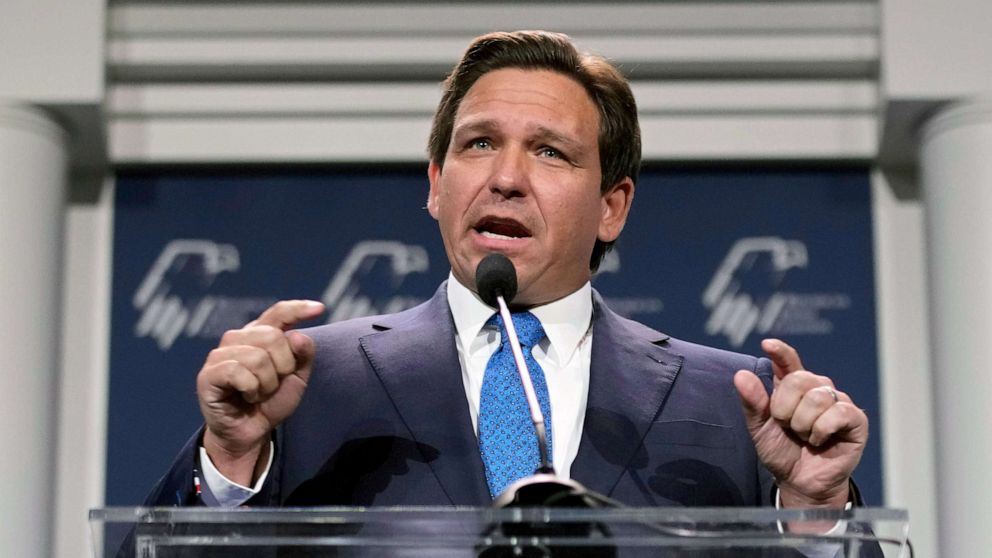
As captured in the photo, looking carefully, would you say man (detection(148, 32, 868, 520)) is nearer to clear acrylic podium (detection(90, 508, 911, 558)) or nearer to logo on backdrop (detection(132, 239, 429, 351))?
clear acrylic podium (detection(90, 508, 911, 558))

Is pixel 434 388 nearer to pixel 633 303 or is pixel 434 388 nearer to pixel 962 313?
pixel 633 303

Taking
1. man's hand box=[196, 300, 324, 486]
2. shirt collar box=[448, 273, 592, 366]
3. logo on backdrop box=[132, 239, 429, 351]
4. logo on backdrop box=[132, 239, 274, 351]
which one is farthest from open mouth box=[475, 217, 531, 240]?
logo on backdrop box=[132, 239, 274, 351]

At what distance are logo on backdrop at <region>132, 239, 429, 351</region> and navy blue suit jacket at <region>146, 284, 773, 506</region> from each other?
2.30 metres

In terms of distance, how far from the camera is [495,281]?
1.98m

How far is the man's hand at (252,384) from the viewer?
183 centimetres

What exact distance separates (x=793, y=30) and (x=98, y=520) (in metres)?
3.71

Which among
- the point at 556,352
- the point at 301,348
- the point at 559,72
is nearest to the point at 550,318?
the point at 556,352

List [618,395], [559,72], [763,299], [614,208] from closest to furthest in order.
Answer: [618,395] < [559,72] < [614,208] < [763,299]

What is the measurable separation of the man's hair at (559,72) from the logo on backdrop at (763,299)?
2.11 metres

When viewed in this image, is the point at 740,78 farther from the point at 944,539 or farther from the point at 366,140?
the point at 944,539

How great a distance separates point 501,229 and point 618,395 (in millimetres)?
330

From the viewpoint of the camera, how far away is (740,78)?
498cm

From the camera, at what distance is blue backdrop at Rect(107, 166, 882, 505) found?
4680 mm

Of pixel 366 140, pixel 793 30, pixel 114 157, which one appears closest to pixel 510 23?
pixel 366 140
